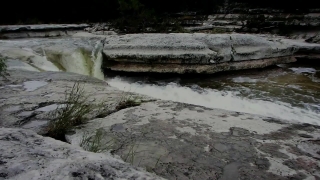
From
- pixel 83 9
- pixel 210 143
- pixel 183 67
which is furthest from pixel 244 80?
pixel 83 9

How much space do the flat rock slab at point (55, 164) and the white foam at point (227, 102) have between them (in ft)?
8.12

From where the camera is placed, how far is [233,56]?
16.5ft

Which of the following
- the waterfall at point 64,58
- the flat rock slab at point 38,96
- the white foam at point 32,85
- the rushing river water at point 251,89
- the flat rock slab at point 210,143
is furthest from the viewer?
the waterfall at point 64,58

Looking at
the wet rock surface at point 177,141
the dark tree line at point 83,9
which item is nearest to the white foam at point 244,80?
the wet rock surface at point 177,141

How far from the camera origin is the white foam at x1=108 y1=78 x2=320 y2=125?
3275 millimetres

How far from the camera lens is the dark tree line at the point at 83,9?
478 inches

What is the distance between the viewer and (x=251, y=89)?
14.2ft

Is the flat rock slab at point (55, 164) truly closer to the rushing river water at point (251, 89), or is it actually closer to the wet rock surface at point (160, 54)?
the rushing river water at point (251, 89)

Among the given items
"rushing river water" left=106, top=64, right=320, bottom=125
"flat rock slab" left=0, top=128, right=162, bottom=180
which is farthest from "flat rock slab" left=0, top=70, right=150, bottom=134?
"rushing river water" left=106, top=64, right=320, bottom=125

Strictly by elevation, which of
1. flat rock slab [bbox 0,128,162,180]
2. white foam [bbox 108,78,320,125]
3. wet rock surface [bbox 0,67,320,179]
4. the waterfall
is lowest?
white foam [bbox 108,78,320,125]

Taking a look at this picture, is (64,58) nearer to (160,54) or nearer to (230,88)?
(160,54)

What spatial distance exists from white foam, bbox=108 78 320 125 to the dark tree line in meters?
7.66

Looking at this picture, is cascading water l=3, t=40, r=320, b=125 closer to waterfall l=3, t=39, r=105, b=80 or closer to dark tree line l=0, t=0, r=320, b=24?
waterfall l=3, t=39, r=105, b=80

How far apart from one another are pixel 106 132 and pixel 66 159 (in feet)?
3.10
